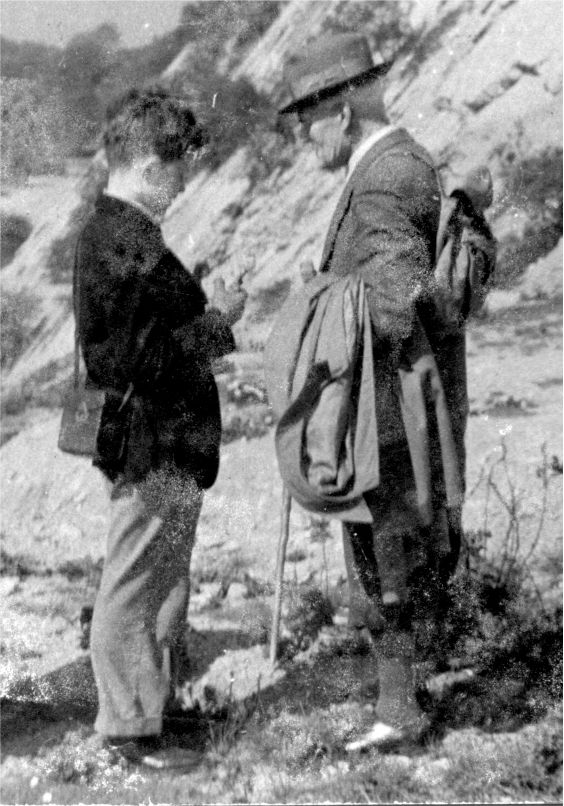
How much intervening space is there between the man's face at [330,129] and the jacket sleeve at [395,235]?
0.16 m

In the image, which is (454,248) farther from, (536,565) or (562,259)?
(562,259)

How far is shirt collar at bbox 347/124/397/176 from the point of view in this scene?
8.80 feet

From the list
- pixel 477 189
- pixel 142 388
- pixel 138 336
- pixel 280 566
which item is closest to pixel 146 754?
pixel 280 566

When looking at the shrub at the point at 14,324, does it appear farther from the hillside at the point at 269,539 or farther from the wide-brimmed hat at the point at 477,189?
the wide-brimmed hat at the point at 477,189

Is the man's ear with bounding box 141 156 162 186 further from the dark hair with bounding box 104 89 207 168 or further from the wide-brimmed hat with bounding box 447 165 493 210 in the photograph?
the wide-brimmed hat with bounding box 447 165 493 210

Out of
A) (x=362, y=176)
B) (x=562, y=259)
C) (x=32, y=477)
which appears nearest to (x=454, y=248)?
(x=362, y=176)

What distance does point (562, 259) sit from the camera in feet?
17.8

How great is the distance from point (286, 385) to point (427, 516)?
0.69m

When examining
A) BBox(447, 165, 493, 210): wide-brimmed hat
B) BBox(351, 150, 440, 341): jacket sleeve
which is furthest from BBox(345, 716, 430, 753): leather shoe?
BBox(447, 165, 493, 210): wide-brimmed hat

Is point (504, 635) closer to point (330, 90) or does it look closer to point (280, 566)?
point (280, 566)

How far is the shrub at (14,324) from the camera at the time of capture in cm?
346

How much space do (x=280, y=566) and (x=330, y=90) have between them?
1.76 metres

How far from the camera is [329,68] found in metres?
2.70

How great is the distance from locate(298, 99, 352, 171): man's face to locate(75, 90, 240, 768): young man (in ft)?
1.36
